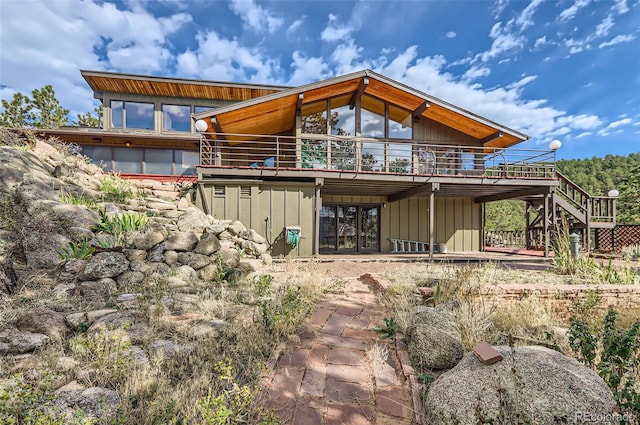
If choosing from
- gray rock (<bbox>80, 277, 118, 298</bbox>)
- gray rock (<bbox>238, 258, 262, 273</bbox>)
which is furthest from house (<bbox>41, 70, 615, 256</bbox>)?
gray rock (<bbox>80, 277, 118, 298</bbox>)

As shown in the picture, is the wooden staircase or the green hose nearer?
the green hose

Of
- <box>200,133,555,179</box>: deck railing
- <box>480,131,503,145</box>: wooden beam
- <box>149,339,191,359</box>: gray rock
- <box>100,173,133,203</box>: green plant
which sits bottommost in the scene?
<box>149,339,191,359</box>: gray rock

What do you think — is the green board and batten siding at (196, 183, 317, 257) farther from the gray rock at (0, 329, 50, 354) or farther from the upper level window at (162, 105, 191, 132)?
the upper level window at (162, 105, 191, 132)

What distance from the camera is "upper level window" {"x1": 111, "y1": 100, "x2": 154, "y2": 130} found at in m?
14.6

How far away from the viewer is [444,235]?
13.6 metres

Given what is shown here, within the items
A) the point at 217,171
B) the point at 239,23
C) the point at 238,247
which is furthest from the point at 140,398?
the point at 239,23

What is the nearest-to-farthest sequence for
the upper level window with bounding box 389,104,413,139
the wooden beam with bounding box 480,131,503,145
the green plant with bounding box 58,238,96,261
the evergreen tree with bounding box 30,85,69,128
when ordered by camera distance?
the green plant with bounding box 58,238,96,261 < the wooden beam with bounding box 480,131,503,145 < the upper level window with bounding box 389,104,413,139 < the evergreen tree with bounding box 30,85,69,128

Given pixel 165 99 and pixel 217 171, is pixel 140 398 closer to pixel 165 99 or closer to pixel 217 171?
pixel 217 171

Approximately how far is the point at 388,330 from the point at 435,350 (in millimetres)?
739

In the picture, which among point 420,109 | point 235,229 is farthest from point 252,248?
point 420,109

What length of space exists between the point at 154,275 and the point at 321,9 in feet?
32.5

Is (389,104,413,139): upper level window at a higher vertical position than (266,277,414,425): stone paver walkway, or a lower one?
higher

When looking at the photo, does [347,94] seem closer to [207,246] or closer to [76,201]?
[207,246]

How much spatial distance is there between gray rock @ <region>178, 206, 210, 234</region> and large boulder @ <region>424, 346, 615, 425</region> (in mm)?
6273
